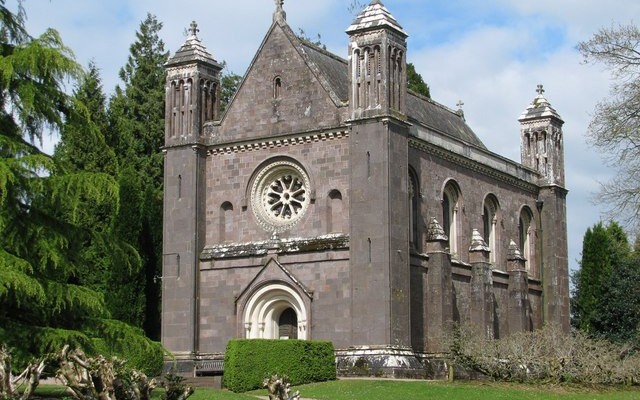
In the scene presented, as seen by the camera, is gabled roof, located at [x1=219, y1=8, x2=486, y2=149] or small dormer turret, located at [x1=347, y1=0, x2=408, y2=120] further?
gabled roof, located at [x1=219, y1=8, x2=486, y2=149]

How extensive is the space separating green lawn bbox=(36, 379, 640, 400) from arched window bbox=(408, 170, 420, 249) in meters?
6.85

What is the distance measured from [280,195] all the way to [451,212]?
740 cm

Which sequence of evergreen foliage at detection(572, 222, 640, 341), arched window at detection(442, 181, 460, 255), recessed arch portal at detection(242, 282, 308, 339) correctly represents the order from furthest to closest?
1. evergreen foliage at detection(572, 222, 640, 341)
2. arched window at detection(442, 181, 460, 255)
3. recessed arch portal at detection(242, 282, 308, 339)

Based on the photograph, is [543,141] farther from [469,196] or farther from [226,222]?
[226,222]

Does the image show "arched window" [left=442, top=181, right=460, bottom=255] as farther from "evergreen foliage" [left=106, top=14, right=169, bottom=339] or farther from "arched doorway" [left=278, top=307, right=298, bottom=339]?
"evergreen foliage" [left=106, top=14, right=169, bottom=339]

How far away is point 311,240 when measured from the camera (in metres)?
39.5

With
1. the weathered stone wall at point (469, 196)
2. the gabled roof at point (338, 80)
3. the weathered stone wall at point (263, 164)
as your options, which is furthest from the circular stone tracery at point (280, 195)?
the weathered stone wall at point (469, 196)

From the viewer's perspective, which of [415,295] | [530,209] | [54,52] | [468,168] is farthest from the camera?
[530,209]

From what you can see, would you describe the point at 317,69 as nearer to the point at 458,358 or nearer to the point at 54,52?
the point at 458,358

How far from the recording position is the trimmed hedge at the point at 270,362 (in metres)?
34.5

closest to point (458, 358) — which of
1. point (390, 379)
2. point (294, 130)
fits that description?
point (390, 379)

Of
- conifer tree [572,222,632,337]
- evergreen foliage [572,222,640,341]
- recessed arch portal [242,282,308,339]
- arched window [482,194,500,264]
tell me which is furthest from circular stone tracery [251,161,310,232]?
conifer tree [572,222,632,337]

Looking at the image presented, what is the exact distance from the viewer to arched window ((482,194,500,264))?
154 feet

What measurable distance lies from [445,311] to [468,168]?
7.75m
